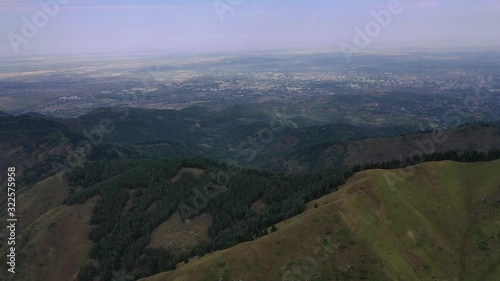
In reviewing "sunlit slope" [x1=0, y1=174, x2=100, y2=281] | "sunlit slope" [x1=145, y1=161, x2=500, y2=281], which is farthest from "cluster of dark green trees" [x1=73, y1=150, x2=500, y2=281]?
"sunlit slope" [x1=145, y1=161, x2=500, y2=281]

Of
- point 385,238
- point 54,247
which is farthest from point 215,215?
point 385,238

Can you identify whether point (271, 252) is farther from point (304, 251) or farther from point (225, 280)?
point (225, 280)

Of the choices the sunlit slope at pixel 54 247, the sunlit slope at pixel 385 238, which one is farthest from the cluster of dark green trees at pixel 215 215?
the sunlit slope at pixel 385 238

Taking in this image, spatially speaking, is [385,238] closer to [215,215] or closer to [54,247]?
[215,215]

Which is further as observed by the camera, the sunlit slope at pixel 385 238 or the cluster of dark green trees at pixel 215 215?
the cluster of dark green trees at pixel 215 215

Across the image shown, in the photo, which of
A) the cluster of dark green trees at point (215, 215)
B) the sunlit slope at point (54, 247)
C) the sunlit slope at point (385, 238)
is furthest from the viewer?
the sunlit slope at point (54, 247)

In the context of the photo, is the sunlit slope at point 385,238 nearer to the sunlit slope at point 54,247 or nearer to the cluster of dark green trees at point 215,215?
the cluster of dark green trees at point 215,215

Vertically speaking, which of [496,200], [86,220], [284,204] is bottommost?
[86,220]

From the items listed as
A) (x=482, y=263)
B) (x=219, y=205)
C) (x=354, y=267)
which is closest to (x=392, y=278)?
(x=354, y=267)
